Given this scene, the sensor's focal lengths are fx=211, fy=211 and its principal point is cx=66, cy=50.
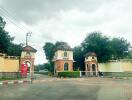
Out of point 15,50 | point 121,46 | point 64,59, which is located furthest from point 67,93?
point 15,50

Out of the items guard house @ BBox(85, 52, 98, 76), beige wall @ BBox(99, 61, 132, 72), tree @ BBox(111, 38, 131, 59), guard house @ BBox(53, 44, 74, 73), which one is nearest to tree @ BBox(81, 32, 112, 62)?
guard house @ BBox(85, 52, 98, 76)

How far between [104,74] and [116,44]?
46.5ft

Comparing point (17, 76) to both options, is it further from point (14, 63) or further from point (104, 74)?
point (104, 74)

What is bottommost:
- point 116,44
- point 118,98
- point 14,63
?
point 118,98

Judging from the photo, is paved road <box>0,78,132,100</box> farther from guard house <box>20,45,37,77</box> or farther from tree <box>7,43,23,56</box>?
tree <box>7,43,23,56</box>

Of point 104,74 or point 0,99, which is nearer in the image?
point 0,99

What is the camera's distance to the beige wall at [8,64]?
115 feet

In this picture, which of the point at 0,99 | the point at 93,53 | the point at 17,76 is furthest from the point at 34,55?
the point at 0,99

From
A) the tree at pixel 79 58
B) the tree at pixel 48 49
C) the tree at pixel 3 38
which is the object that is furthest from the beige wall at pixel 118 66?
→ the tree at pixel 48 49

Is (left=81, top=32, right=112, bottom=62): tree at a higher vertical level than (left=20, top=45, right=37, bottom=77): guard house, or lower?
higher

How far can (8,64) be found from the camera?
38.7m

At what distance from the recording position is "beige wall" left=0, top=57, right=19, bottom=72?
35.1 metres

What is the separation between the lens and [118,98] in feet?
33.1

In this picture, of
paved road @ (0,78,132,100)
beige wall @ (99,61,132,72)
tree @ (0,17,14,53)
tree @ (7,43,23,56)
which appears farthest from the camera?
tree @ (7,43,23,56)
